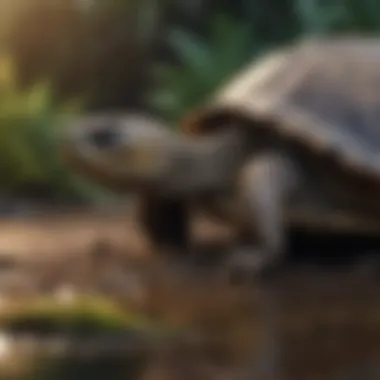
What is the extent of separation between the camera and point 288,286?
101cm

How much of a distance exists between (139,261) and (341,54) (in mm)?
384

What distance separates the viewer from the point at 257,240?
116cm

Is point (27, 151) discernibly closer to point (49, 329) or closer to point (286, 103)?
point (286, 103)

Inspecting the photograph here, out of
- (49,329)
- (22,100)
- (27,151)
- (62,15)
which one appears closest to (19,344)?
(49,329)

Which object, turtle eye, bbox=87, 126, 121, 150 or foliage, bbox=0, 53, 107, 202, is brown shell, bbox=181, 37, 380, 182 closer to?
turtle eye, bbox=87, 126, 121, 150

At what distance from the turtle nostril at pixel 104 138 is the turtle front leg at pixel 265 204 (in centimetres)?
17

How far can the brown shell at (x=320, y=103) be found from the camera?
1.16 metres

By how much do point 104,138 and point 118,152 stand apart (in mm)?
23

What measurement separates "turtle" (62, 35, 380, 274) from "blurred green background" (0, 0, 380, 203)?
90 centimetres

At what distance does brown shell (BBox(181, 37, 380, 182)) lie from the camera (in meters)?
1.16

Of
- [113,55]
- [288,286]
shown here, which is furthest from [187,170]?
[113,55]

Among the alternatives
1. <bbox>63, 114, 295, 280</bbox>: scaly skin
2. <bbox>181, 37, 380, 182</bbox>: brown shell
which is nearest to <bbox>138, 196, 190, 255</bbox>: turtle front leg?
<bbox>63, 114, 295, 280</bbox>: scaly skin

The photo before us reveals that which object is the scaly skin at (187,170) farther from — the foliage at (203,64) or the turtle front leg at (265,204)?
the foliage at (203,64)

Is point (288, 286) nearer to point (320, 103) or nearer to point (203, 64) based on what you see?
point (320, 103)
